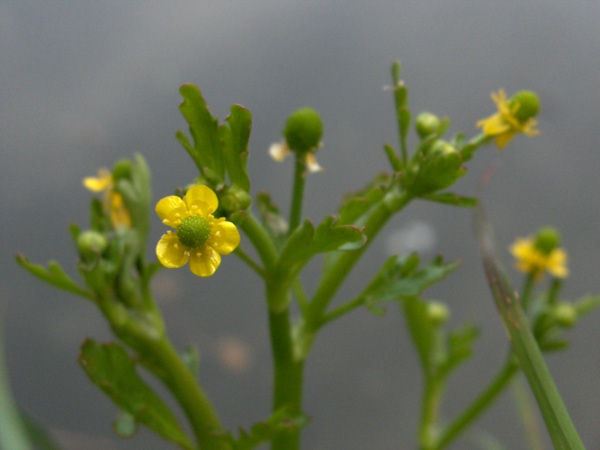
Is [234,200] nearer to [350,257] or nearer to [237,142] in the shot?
[237,142]

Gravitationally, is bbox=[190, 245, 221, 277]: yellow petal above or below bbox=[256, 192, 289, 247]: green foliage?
below

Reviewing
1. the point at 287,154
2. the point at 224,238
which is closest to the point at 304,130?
the point at 287,154

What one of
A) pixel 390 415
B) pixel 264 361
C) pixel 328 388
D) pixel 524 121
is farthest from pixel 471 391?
pixel 524 121

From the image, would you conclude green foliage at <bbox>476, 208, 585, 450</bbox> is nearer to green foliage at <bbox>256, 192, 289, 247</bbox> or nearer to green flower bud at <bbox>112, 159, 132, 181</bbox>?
green foliage at <bbox>256, 192, 289, 247</bbox>

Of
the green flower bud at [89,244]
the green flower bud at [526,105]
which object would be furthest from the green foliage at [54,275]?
the green flower bud at [526,105]

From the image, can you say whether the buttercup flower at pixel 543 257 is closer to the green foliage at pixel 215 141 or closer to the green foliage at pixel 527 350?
the green foliage at pixel 527 350

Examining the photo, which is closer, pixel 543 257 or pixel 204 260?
pixel 204 260

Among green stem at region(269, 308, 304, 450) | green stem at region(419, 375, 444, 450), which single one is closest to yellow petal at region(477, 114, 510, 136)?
green stem at region(269, 308, 304, 450)
